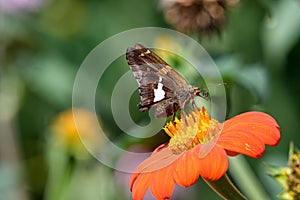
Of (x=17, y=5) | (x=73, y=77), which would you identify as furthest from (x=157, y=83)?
(x=17, y=5)

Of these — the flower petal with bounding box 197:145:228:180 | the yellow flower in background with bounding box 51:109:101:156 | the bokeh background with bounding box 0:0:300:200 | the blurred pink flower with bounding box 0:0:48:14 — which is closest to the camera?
the flower petal with bounding box 197:145:228:180

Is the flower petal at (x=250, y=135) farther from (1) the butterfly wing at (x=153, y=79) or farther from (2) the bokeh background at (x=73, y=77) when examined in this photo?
(2) the bokeh background at (x=73, y=77)

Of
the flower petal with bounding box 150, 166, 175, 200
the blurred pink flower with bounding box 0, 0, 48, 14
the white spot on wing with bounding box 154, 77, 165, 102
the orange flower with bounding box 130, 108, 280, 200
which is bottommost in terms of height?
the flower petal with bounding box 150, 166, 175, 200

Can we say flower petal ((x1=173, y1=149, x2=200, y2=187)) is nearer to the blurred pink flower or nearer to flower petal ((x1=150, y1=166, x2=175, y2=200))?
flower petal ((x1=150, y1=166, x2=175, y2=200))

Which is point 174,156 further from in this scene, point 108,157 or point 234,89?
point 108,157

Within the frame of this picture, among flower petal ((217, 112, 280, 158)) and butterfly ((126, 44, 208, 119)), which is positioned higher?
butterfly ((126, 44, 208, 119))

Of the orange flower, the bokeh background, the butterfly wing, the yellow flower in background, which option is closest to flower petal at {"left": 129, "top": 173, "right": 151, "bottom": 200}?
the orange flower

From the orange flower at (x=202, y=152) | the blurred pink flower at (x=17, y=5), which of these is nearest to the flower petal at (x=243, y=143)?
the orange flower at (x=202, y=152)
